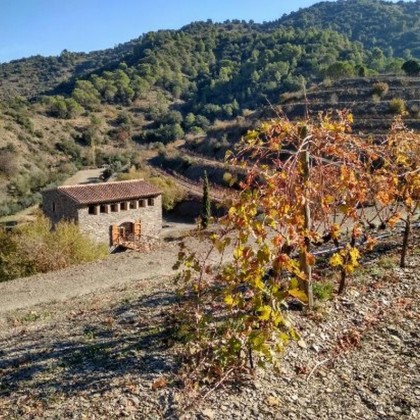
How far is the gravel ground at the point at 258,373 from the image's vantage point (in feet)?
16.4

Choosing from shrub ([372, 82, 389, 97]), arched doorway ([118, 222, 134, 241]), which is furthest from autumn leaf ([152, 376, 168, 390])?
shrub ([372, 82, 389, 97])

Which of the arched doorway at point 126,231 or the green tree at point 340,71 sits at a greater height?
the green tree at point 340,71

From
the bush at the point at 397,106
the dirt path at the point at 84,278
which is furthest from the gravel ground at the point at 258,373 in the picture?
the bush at the point at 397,106

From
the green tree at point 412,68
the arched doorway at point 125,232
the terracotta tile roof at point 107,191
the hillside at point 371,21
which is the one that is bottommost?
the arched doorway at point 125,232

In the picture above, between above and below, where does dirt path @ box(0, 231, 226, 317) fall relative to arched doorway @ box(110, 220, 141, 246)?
above

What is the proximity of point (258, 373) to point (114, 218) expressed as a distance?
2034 cm

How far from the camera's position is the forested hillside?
4497 centimetres

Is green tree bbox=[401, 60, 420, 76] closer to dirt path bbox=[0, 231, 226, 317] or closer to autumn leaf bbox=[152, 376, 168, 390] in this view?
dirt path bbox=[0, 231, 226, 317]

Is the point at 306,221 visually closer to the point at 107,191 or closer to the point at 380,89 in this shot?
the point at 107,191

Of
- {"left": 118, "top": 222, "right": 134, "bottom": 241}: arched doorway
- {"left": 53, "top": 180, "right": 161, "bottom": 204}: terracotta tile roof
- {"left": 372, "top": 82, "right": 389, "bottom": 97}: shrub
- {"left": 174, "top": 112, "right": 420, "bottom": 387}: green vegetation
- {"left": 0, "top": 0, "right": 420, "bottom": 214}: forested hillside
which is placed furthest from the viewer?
{"left": 0, "top": 0, "right": 420, "bottom": 214}: forested hillside

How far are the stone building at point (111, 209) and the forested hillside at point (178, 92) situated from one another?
1151 cm

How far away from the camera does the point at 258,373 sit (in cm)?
546

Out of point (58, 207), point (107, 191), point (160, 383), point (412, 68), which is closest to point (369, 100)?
point (412, 68)

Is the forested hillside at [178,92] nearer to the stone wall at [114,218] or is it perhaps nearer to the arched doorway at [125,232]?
the stone wall at [114,218]
